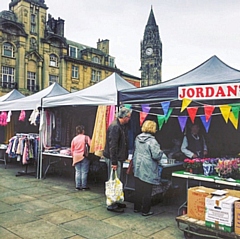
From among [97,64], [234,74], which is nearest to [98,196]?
[234,74]

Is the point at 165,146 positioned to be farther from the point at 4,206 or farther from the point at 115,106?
the point at 4,206

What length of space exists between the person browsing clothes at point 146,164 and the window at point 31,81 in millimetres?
25161

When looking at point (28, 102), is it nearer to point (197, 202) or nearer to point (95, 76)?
point (197, 202)

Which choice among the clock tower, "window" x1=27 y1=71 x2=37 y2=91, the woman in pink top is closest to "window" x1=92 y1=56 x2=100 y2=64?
"window" x1=27 y1=71 x2=37 y2=91

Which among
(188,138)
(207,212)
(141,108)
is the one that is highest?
(141,108)

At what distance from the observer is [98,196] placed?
5.76 metres

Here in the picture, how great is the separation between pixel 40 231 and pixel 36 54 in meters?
26.7

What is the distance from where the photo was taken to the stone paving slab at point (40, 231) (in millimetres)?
3654

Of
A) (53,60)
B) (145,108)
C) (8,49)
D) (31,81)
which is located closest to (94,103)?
(145,108)

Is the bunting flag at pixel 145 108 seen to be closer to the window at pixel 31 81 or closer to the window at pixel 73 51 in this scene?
the window at pixel 31 81

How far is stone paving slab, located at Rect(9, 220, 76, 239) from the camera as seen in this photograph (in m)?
3.65

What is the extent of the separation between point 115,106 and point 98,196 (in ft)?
6.35

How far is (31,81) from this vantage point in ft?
91.9

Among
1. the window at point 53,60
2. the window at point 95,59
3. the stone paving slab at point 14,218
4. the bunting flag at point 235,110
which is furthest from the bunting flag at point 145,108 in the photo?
the window at point 95,59
